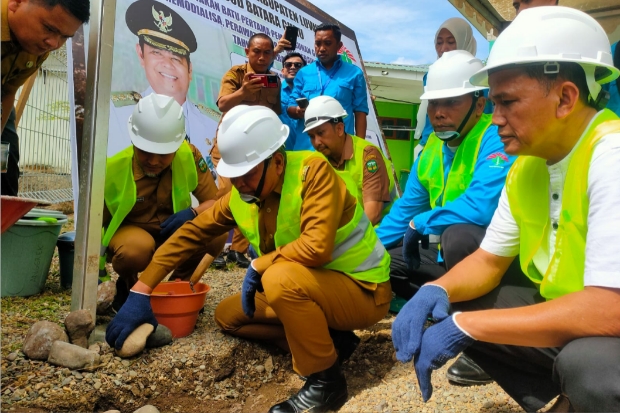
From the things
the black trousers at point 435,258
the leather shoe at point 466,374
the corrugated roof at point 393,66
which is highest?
the corrugated roof at point 393,66

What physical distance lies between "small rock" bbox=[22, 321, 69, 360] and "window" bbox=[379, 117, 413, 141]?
12311 millimetres

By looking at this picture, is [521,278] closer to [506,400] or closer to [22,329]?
[506,400]

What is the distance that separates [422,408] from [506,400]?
0.36 metres

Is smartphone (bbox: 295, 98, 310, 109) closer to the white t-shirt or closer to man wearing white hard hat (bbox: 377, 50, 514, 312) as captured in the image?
man wearing white hard hat (bbox: 377, 50, 514, 312)

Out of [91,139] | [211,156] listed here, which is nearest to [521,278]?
[91,139]

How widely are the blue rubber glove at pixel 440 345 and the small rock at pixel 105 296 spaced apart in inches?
85.3

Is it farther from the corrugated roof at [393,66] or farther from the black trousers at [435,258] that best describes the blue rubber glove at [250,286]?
the corrugated roof at [393,66]

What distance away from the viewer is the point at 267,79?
443 cm

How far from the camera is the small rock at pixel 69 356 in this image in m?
2.48

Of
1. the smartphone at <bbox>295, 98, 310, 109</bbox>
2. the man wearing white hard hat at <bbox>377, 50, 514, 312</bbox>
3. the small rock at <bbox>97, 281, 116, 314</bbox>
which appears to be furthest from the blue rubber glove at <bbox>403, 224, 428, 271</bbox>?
the smartphone at <bbox>295, 98, 310, 109</bbox>

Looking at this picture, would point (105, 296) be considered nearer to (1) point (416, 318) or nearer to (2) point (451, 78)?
(1) point (416, 318)

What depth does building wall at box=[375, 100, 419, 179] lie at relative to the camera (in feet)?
46.3

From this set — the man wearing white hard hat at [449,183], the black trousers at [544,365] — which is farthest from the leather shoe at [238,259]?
the black trousers at [544,365]

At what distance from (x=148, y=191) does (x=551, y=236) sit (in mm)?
2449
